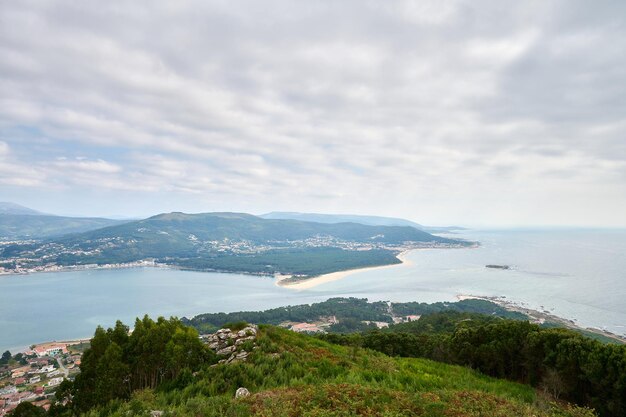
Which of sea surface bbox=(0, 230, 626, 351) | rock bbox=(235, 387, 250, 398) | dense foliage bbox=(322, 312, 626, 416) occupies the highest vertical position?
rock bbox=(235, 387, 250, 398)

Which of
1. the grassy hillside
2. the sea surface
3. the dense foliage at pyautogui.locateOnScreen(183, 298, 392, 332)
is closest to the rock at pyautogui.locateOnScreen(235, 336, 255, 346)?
the grassy hillside

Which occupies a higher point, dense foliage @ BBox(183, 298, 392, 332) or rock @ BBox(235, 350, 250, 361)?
rock @ BBox(235, 350, 250, 361)

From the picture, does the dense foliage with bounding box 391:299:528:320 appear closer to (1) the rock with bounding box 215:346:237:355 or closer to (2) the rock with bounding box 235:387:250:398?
(1) the rock with bounding box 215:346:237:355

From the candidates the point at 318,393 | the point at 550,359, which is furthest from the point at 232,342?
the point at 550,359

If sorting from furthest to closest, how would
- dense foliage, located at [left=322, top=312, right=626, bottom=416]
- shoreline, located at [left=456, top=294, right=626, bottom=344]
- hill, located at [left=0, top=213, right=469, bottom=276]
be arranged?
1. hill, located at [left=0, top=213, right=469, bottom=276]
2. shoreline, located at [left=456, top=294, right=626, bottom=344]
3. dense foliage, located at [left=322, top=312, right=626, bottom=416]

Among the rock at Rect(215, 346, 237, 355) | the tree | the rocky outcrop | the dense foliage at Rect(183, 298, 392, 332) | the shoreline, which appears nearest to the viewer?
the rocky outcrop

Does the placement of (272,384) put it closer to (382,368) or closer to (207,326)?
(382,368)

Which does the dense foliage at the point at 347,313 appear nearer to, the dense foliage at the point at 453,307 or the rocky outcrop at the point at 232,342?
the dense foliage at the point at 453,307

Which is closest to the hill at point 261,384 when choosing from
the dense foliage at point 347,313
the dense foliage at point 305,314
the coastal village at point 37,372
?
the coastal village at point 37,372
